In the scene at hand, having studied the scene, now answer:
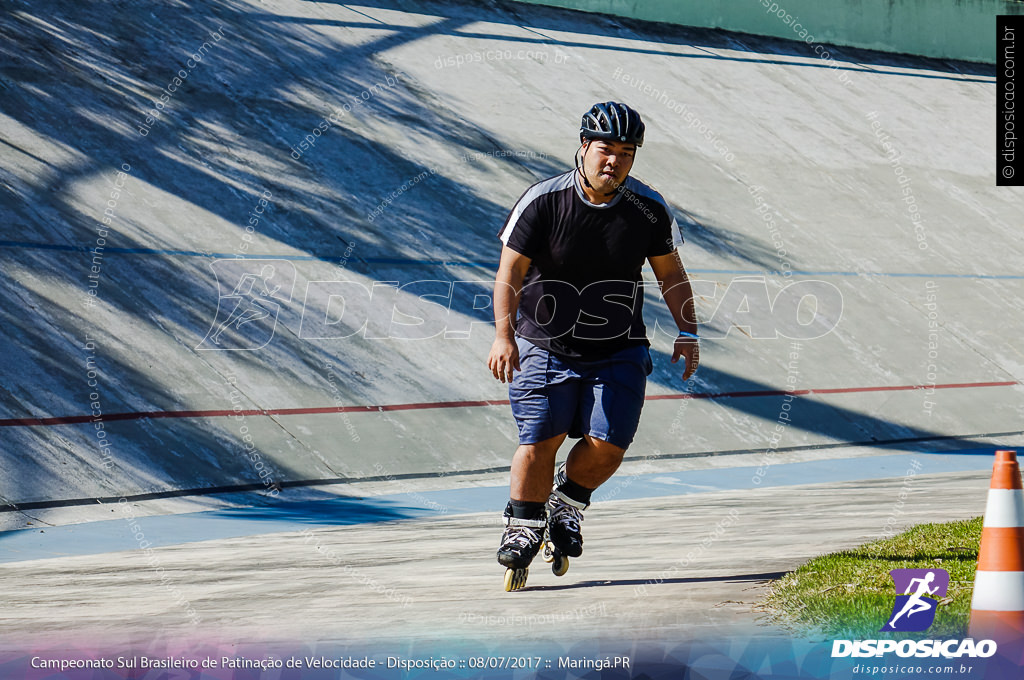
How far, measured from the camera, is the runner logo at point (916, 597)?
377cm

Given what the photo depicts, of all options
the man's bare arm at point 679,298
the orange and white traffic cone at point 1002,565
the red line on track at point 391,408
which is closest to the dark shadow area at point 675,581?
the man's bare arm at point 679,298

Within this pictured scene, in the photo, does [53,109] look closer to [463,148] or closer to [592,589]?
[463,148]

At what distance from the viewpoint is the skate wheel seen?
15.3ft

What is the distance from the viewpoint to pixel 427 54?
14859 millimetres

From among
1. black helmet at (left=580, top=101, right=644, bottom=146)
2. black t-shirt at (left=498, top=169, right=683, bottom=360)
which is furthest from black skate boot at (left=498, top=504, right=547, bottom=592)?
black helmet at (left=580, top=101, right=644, bottom=146)

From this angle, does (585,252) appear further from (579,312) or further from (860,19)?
(860,19)

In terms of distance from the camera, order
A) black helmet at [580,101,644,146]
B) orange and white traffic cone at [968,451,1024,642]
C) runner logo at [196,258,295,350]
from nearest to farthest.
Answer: orange and white traffic cone at [968,451,1024,642] → black helmet at [580,101,644,146] → runner logo at [196,258,295,350]

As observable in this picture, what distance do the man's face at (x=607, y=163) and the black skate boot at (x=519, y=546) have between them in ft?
4.66

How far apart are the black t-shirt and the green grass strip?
4.21 ft

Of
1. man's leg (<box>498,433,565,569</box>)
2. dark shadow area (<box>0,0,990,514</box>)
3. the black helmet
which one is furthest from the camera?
dark shadow area (<box>0,0,990,514</box>)

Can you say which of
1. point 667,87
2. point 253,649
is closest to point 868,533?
point 253,649

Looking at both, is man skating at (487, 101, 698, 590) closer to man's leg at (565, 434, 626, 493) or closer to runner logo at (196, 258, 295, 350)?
man's leg at (565, 434, 626, 493)

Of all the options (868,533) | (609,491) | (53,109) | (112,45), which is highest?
(112,45)

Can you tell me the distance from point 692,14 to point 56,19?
1086 centimetres
